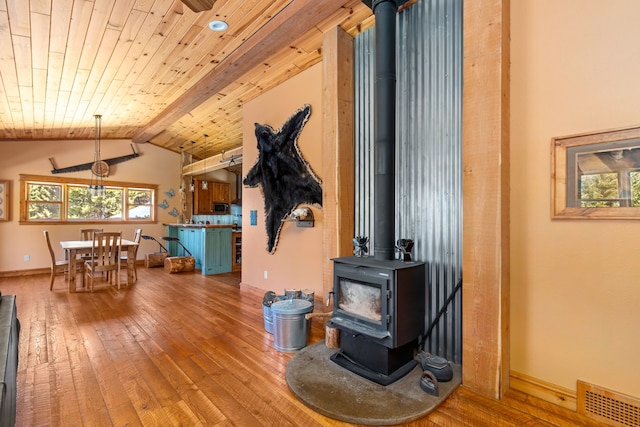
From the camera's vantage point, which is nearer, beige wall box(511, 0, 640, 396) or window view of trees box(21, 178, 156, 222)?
beige wall box(511, 0, 640, 396)

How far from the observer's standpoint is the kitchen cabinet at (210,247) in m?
6.57

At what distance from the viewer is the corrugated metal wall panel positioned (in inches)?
98.3

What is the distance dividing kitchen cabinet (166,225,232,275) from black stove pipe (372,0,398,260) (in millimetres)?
4870

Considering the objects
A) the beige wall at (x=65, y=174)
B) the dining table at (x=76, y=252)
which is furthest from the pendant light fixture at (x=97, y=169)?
the dining table at (x=76, y=252)

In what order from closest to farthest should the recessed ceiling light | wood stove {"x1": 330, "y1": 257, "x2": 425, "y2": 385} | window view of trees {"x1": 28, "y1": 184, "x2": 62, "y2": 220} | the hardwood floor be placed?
the hardwood floor, wood stove {"x1": 330, "y1": 257, "x2": 425, "y2": 385}, the recessed ceiling light, window view of trees {"x1": 28, "y1": 184, "x2": 62, "y2": 220}

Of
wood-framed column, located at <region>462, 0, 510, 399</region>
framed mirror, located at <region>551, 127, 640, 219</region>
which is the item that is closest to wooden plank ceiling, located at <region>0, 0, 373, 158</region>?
wood-framed column, located at <region>462, 0, 510, 399</region>

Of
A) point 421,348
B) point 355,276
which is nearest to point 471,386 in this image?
point 421,348

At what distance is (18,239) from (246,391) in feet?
23.8

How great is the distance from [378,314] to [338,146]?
66.0 inches

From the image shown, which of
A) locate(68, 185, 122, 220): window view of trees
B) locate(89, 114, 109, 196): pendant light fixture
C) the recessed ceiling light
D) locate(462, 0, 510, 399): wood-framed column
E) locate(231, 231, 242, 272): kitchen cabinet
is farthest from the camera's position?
locate(89, 114, 109, 196): pendant light fixture

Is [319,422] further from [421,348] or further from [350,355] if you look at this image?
[421,348]

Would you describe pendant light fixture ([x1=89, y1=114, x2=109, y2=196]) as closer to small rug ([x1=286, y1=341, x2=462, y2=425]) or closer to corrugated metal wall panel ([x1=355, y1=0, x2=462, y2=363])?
small rug ([x1=286, y1=341, x2=462, y2=425])

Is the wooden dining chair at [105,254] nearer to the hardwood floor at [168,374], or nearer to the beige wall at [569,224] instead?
the hardwood floor at [168,374]

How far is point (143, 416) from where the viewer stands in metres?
1.94
